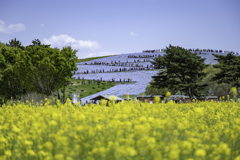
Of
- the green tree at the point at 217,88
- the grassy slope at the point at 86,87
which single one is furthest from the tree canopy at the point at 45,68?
the green tree at the point at 217,88

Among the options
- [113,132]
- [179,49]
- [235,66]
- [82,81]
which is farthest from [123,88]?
[113,132]

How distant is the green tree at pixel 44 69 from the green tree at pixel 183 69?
16.6m

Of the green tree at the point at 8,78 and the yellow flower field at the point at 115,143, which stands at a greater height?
the green tree at the point at 8,78

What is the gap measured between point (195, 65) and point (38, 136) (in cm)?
3339

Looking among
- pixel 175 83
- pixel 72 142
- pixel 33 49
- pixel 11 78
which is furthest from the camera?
pixel 175 83

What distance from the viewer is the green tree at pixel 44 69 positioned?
24.2m

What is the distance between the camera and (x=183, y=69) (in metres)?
35.6

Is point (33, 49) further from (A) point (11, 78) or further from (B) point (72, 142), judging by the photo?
(B) point (72, 142)

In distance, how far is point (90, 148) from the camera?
4.67m

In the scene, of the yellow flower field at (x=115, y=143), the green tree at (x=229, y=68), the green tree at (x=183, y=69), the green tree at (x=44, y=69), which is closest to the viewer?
the yellow flower field at (x=115, y=143)

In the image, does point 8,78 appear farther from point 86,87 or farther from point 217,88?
point 217,88

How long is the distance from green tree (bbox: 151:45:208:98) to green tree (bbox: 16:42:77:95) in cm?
1660

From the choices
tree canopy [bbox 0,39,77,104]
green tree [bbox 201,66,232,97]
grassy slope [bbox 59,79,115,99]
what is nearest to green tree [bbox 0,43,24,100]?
tree canopy [bbox 0,39,77,104]

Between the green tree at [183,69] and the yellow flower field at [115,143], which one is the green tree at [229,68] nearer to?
the green tree at [183,69]
